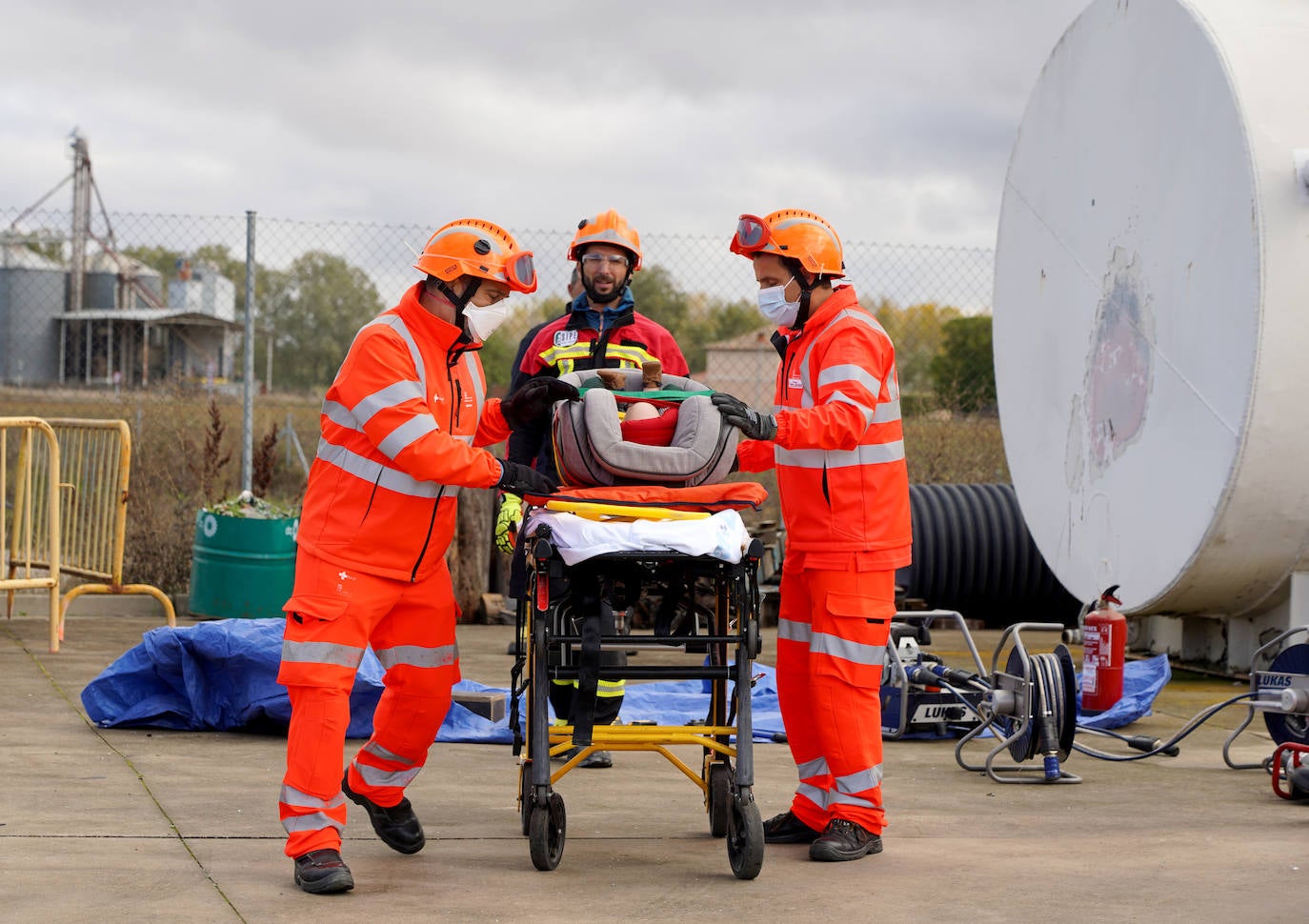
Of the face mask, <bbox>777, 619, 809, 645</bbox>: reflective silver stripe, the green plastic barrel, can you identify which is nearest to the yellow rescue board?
<bbox>777, 619, 809, 645</bbox>: reflective silver stripe

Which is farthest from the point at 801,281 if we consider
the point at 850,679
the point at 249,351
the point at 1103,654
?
the point at 249,351

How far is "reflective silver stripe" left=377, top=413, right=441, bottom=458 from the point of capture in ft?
14.7

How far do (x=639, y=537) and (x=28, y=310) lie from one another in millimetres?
36822

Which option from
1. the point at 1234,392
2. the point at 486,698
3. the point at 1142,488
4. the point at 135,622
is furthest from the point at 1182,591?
the point at 135,622

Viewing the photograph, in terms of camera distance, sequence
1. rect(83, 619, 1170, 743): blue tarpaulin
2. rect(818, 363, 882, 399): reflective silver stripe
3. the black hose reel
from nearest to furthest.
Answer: rect(818, 363, 882, 399): reflective silver stripe
the black hose reel
rect(83, 619, 1170, 743): blue tarpaulin

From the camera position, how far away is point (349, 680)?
4535 millimetres

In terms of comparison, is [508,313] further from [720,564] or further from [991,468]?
[991,468]

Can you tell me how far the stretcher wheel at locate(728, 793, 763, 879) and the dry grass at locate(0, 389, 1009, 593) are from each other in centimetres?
737

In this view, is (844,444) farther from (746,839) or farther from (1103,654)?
(1103,654)

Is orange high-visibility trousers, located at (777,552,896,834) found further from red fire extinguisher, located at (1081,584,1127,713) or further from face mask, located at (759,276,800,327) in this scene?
red fire extinguisher, located at (1081,584,1127,713)

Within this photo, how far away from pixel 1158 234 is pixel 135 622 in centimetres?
707

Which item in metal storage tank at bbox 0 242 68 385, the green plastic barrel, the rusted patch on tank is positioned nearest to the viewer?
the rusted patch on tank

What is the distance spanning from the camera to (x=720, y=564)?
4.59m

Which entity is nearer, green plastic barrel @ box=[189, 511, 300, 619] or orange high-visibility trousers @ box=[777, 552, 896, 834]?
orange high-visibility trousers @ box=[777, 552, 896, 834]
